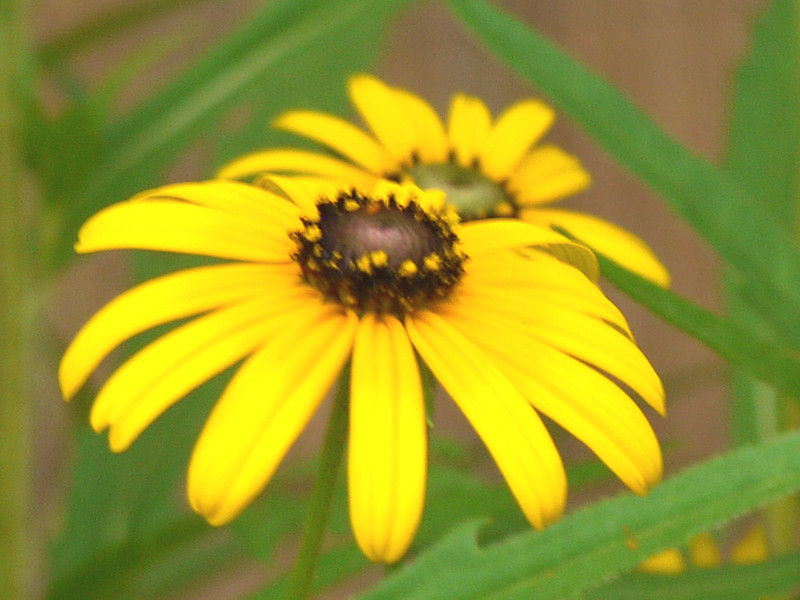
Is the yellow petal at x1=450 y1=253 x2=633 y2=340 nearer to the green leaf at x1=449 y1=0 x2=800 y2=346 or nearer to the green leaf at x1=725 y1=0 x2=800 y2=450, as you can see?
the green leaf at x1=449 y1=0 x2=800 y2=346

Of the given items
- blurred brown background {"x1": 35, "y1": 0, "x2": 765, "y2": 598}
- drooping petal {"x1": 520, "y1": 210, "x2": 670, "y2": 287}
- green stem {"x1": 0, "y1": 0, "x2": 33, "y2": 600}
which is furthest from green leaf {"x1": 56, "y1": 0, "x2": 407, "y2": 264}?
blurred brown background {"x1": 35, "y1": 0, "x2": 765, "y2": 598}

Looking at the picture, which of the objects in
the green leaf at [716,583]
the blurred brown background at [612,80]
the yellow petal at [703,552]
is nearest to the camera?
the green leaf at [716,583]

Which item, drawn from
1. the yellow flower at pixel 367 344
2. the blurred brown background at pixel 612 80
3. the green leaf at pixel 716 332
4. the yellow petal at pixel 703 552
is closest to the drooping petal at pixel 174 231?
the yellow flower at pixel 367 344

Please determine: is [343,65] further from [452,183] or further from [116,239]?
[116,239]

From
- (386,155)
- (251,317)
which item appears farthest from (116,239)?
(386,155)

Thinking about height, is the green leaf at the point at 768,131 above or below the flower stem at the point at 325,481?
below

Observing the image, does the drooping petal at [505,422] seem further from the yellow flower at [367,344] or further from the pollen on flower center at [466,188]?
the pollen on flower center at [466,188]

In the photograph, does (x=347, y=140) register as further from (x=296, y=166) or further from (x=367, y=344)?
(x=367, y=344)

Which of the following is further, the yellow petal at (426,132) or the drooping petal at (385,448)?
the yellow petal at (426,132)
